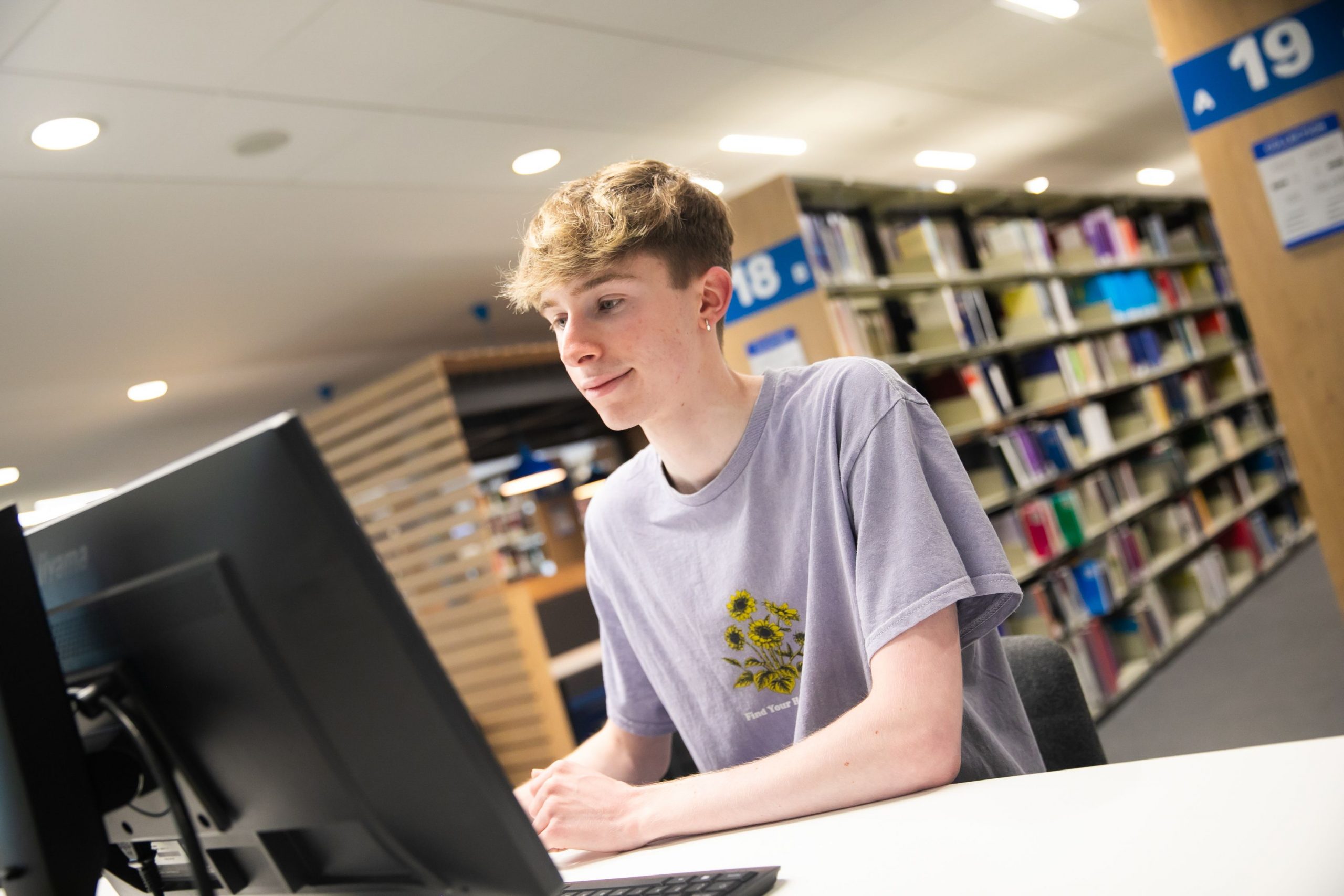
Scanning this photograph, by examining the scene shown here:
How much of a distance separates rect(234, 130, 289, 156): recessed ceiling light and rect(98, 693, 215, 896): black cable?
3016 millimetres

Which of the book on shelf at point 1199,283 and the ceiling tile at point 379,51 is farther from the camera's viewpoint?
the book on shelf at point 1199,283

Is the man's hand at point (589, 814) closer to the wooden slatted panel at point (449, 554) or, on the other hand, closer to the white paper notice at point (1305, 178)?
the white paper notice at point (1305, 178)

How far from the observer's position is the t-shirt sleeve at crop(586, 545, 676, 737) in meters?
1.44

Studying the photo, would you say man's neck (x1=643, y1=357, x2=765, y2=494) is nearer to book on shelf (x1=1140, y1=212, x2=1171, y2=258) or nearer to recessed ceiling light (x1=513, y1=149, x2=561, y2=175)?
recessed ceiling light (x1=513, y1=149, x2=561, y2=175)

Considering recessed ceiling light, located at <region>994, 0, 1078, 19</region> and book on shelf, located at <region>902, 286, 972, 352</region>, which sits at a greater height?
recessed ceiling light, located at <region>994, 0, 1078, 19</region>

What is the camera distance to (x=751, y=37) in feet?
12.7

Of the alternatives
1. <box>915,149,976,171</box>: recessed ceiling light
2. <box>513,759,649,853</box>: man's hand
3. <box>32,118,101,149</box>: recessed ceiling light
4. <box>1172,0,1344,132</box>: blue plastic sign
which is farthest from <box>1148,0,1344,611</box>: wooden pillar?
<box>915,149,976,171</box>: recessed ceiling light

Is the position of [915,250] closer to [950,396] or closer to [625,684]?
[950,396]

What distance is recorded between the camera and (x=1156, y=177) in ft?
30.4

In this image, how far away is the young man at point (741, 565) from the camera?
102 centimetres

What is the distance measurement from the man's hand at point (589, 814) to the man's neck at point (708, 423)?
432 mm

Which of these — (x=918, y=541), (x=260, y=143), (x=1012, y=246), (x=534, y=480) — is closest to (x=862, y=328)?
(x=1012, y=246)

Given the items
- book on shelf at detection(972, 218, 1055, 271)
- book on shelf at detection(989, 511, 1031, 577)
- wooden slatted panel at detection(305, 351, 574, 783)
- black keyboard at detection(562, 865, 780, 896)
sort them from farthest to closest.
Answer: wooden slatted panel at detection(305, 351, 574, 783) < book on shelf at detection(972, 218, 1055, 271) < book on shelf at detection(989, 511, 1031, 577) < black keyboard at detection(562, 865, 780, 896)

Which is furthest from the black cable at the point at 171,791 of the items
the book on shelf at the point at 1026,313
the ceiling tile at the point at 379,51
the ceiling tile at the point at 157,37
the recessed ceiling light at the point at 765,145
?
the book on shelf at the point at 1026,313
